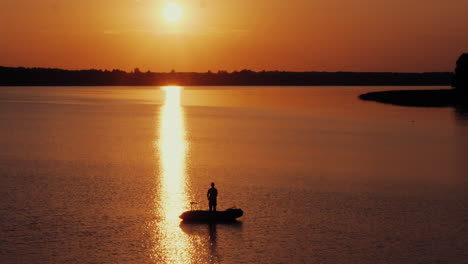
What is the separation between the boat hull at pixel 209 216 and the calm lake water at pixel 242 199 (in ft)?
1.81

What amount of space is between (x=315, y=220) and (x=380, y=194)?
939cm

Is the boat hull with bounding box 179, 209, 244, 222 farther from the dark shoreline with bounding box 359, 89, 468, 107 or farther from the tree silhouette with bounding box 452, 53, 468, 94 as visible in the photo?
the tree silhouette with bounding box 452, 53, 468, 94

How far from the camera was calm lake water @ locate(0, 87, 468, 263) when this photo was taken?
1123 inches

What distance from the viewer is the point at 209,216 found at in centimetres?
3378

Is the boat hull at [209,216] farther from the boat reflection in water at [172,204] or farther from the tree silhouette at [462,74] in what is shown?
the tree silhouette at [462,74]

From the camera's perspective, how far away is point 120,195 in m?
41.5

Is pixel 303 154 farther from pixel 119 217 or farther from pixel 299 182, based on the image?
pixel 119 217

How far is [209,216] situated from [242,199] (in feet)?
21.7

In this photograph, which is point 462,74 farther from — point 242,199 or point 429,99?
point 242,199

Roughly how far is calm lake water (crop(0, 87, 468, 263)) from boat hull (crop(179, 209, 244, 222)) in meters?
0.55

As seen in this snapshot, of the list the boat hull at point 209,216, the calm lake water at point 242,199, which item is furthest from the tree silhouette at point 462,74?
the boat hull at point 209,216

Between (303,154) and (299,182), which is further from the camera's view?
(303,154)

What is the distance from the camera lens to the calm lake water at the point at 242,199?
28.5 m

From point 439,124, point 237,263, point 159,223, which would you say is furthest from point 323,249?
point 439,124
